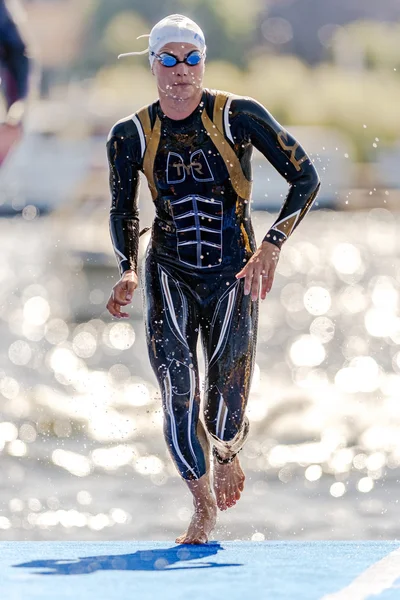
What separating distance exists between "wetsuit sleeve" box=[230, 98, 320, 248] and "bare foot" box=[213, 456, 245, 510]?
1.11 metres

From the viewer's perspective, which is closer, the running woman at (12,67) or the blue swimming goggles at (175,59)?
the blue swimming goggles at (175,59)

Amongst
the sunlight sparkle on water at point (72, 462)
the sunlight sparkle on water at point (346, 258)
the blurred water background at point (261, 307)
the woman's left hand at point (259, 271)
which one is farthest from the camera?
the sunlight sparkle on water at point (346, 258)

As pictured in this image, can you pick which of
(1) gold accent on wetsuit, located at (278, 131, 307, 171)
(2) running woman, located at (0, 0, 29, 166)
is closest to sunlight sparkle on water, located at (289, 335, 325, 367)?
(2) running woman, located at (0, 0, 29, 166)

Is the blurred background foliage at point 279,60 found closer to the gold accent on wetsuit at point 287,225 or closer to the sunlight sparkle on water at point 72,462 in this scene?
the sunlight sparkle on water at point 72,462

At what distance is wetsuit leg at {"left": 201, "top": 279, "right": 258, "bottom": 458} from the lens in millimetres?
5820

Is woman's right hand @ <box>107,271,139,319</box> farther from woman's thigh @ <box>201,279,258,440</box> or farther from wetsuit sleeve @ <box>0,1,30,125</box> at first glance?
wetsuit sleeve @ <box>0,1,30,125</box>

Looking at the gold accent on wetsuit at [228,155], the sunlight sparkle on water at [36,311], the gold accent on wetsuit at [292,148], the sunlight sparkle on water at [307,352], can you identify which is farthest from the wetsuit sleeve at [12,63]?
the gold accent on wetsuit at [292,148]

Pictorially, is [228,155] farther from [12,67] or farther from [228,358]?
[12,67]

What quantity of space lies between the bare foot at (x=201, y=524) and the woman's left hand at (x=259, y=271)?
0.99 metres

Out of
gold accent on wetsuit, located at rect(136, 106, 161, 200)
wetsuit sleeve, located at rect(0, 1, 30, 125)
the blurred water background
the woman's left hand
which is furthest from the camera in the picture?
wetsuit sleeve, located at rect(0, 1, 30, 125)

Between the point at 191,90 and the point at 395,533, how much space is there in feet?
15.3

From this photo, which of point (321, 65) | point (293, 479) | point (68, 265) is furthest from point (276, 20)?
point (293, 479)

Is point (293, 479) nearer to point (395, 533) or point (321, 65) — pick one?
point (395, 533)

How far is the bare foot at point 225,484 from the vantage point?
6.06m
